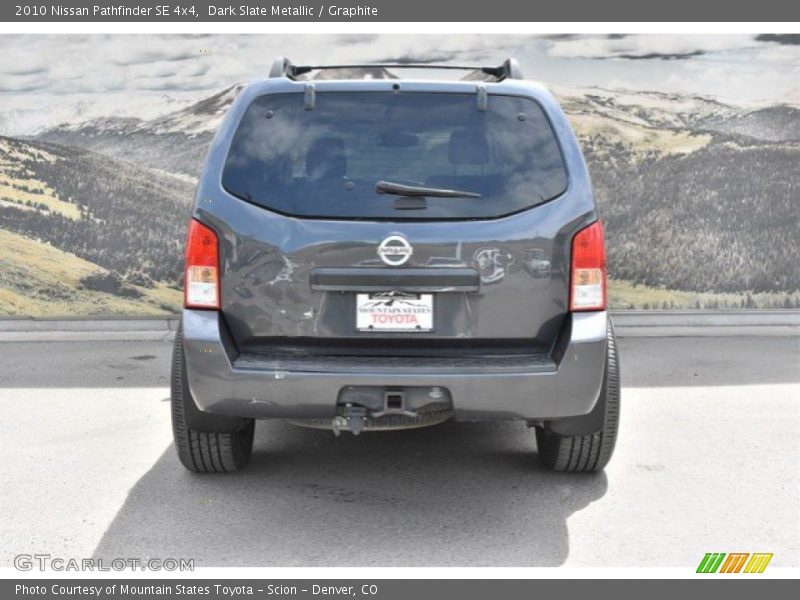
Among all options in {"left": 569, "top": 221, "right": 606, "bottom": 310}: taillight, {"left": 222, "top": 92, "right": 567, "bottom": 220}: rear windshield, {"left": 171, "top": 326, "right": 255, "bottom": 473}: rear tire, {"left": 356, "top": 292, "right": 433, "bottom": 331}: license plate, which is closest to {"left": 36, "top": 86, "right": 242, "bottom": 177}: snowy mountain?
{"left": 171, "top": 326, "right": 255, "bottom": 473}: rear tire

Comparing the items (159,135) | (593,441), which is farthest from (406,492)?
(159,135)

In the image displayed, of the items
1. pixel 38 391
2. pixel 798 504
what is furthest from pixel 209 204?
pixel 38 391

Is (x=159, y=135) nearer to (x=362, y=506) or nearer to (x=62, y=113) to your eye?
(x=62, y=113)

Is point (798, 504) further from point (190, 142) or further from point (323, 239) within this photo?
point (190, 142)

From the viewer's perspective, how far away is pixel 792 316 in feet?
31.7

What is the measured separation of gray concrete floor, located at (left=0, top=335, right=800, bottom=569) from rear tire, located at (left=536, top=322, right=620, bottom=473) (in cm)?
9

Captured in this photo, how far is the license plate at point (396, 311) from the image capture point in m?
4.05

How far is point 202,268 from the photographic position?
13.7ft

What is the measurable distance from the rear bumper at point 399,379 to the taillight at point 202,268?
0.06 metres

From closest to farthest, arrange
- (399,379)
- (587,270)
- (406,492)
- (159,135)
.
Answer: (399,379) → (587,270) → (406,492) → (159,135)

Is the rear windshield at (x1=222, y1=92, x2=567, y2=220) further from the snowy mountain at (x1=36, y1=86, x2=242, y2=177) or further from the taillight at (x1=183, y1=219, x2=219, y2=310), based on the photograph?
the snowy mountain at (x1=36, y1=86, x2=242, y2=177)

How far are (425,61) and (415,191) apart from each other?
542cm

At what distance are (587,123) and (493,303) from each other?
19.5 feet

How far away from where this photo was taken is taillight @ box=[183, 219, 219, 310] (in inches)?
163
